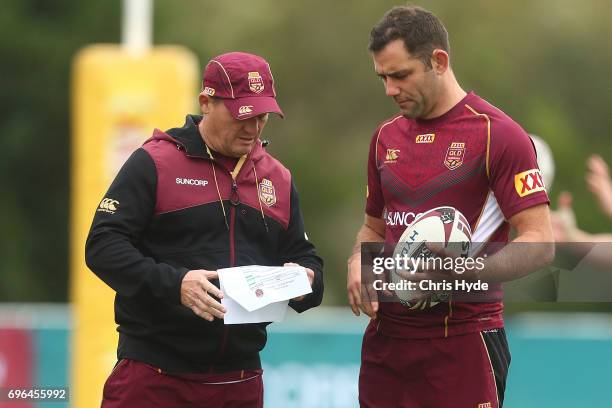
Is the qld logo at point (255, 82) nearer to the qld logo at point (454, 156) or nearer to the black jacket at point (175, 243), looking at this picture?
the black jacket at point (175, 243)

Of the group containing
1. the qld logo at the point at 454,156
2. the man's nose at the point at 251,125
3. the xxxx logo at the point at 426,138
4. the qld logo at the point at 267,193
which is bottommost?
the qld logo at the point at 267,193

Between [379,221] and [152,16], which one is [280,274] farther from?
[152,16]

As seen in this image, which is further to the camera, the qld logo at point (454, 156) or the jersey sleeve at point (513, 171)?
the qld logo at point (454, 156)

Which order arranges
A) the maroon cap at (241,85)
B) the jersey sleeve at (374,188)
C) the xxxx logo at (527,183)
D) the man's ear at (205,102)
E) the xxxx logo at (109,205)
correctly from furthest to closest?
the jersey sleeve at (374,188), the man's ear at (205,102), the maroon cap at (241,85), the xxxx logo at (109,205), the xxxx logo at (527,183)

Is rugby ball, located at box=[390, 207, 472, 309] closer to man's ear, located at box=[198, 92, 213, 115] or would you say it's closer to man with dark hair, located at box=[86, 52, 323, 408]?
man with dark hair, located at box=[86, 52, 323, 408]

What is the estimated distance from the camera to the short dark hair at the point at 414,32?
5.06m

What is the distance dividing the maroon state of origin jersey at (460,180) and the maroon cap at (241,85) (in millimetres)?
539

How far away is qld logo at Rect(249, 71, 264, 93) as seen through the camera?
515 centimetres

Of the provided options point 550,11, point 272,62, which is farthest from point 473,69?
point 272,62

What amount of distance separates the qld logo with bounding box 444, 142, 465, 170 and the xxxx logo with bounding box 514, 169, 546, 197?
0.23 m

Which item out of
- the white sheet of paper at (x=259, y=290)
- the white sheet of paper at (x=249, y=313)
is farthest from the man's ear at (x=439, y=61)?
the white sheet of paper at (x=249, y=313)

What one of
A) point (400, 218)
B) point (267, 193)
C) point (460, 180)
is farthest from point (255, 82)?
point (460, 180)

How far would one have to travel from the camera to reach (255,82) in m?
5.18

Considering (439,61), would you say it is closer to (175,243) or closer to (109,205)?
(175,243)
